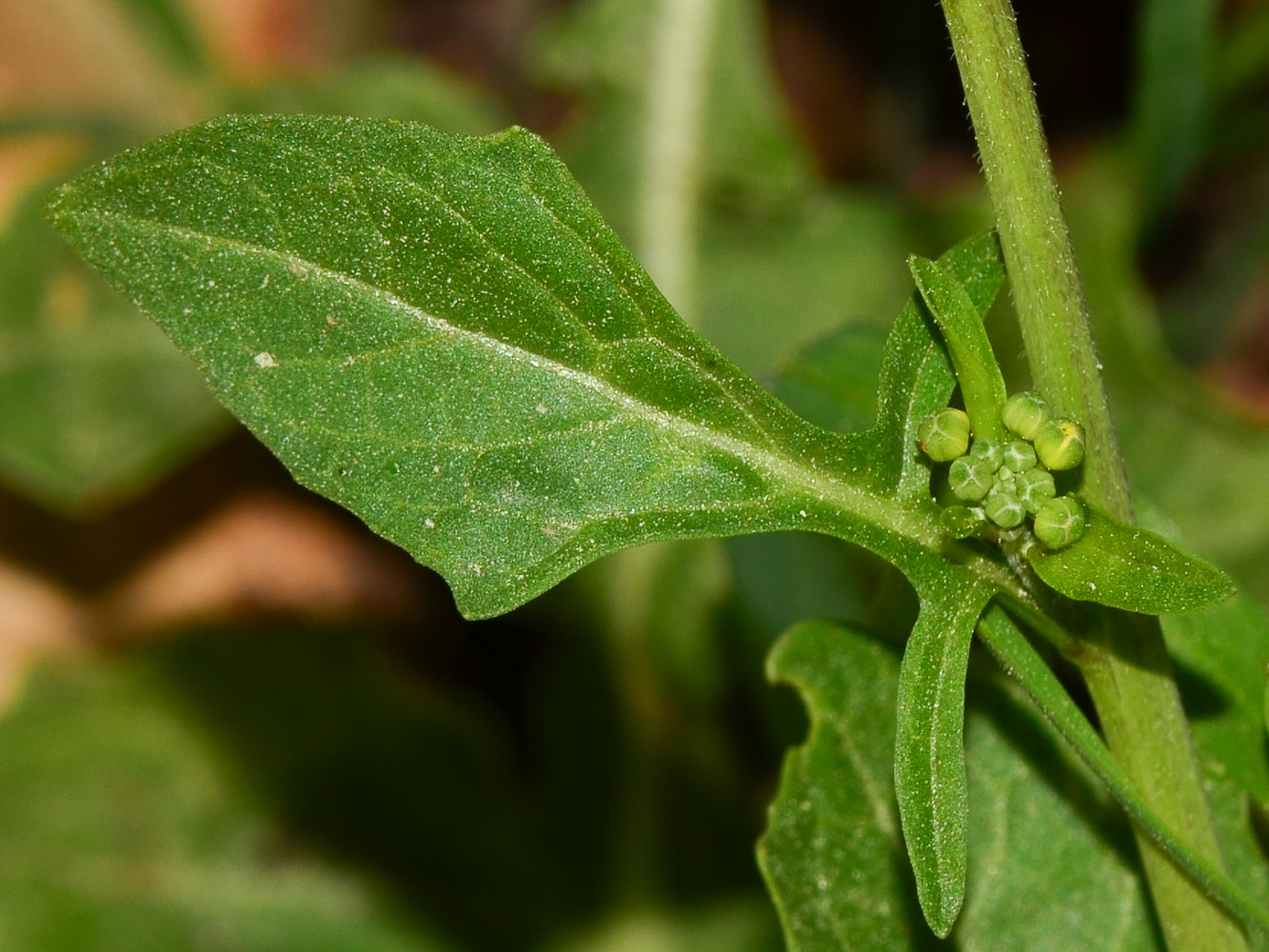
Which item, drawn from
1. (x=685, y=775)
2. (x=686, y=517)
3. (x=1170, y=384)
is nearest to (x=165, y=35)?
(x=685, y=775)

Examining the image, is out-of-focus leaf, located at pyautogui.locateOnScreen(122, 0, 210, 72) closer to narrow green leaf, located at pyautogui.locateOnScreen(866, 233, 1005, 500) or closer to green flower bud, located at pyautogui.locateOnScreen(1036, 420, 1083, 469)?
narrow green leaf, located at pyautogui.locateOnScreen(866, 233, 1005, 500)

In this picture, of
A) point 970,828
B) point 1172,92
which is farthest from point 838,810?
point 1172,92

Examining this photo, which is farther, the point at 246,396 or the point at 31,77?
the point at 31,77

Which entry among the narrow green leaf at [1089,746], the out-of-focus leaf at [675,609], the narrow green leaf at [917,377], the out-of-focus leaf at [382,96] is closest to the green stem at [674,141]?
the out-of-focus leaf at [382,96]

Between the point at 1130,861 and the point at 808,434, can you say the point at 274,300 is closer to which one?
the point at 808,434

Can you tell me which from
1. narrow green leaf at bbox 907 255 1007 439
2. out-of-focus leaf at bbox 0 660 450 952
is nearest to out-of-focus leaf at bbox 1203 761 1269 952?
narrow green leaf at bbox 907 255 1007 439

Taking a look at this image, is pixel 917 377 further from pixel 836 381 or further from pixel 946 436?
pixel 836 381
